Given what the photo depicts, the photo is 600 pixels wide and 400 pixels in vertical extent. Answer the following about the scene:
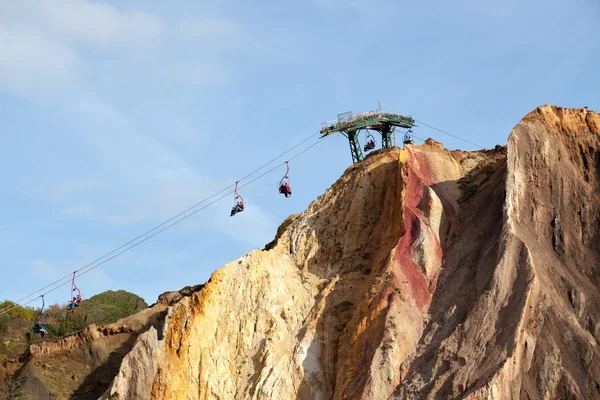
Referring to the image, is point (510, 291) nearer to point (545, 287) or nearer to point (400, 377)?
point (545, 287)

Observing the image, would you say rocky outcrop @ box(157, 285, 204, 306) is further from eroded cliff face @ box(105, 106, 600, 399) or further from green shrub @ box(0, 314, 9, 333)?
green shrub @ box(0, 314, 9, 333)

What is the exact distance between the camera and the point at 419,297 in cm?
4350

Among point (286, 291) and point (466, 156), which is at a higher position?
point (466, 156)

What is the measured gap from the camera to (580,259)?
143ft

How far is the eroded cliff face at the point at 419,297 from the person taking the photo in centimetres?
3903

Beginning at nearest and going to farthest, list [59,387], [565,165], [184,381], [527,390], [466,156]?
1. [527,390]
2. [184,381]
3. [565,165]
4. [59,387]
5. [466,156]

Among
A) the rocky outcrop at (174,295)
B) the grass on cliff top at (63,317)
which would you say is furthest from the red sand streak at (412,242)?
the grass on cliff top at (63,317)

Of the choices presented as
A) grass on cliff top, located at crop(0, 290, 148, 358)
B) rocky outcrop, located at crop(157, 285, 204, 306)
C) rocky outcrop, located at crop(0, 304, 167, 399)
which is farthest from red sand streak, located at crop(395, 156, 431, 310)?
grass on cliff top, located at crop(0, 290, 148, 358)

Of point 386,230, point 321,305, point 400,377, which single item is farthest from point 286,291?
point 400,377

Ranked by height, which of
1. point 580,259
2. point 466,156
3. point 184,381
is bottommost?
point 184,381

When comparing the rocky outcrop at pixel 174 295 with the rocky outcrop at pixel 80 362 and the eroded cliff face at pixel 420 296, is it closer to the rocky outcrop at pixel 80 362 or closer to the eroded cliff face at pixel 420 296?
the rocky outcrop at pixel 80 362

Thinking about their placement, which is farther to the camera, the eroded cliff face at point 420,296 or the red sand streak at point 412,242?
the red sand streak at point 412,242

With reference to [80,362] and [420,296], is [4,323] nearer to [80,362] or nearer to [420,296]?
[80,362]

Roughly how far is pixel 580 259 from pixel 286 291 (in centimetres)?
1256
